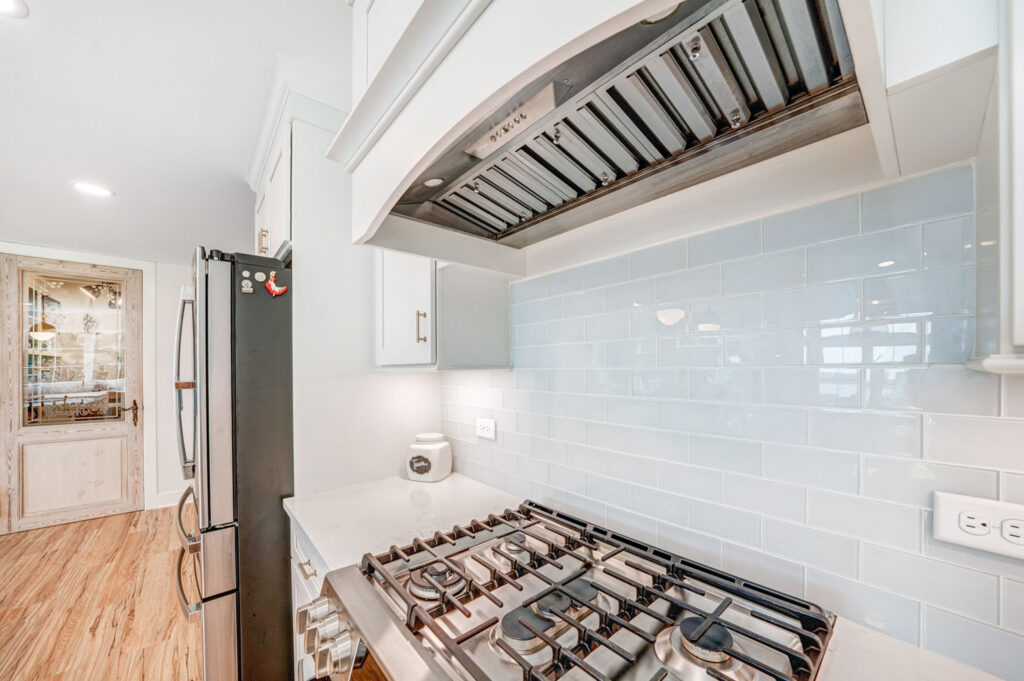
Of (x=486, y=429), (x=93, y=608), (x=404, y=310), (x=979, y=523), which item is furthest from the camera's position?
(x=93, y=608)

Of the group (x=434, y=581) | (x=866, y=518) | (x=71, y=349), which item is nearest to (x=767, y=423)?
(x=866, y=518)

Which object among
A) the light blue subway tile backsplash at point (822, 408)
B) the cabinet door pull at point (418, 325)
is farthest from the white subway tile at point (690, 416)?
the cabinet door pull at point (418, 325)

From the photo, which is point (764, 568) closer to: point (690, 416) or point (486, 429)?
point (690, 416)

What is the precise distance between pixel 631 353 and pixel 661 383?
124mm

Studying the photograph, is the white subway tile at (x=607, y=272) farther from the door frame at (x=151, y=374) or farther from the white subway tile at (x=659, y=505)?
the door frame at (x=151, y=374)

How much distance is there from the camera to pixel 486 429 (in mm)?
1726

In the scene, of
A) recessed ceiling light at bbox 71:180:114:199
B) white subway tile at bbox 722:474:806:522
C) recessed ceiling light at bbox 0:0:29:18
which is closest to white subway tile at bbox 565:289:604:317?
white subway tile at bbox 722:474:806:522

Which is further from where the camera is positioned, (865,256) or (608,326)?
(608,326)

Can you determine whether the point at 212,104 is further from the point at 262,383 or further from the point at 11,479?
the point at 11,479

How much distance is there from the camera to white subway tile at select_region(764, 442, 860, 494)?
81 centimetres

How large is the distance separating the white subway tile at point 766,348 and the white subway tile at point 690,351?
3 centimetres

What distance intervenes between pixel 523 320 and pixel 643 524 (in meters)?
0.79

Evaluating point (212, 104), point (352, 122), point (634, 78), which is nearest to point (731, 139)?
point (634, 78)

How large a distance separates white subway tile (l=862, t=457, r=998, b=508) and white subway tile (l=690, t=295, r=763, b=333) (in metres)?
0.34
